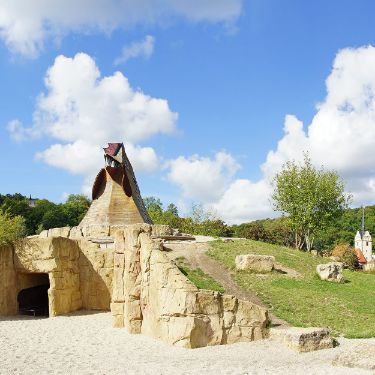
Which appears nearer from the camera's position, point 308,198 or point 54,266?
point 54,266

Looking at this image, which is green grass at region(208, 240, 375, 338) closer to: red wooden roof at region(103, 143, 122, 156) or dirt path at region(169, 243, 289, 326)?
dirt path at region(169, 243, 289, 326)

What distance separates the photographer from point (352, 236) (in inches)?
4663

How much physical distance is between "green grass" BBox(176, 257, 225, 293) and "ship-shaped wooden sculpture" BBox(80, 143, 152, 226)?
506 inches

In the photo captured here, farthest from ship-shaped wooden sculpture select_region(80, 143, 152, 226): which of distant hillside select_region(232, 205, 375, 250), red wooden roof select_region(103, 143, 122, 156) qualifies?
distant hillside select_region(232, 205, 375, 250)

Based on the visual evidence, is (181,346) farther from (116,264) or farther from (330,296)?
(330,296)

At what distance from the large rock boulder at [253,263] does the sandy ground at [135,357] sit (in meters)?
7.74

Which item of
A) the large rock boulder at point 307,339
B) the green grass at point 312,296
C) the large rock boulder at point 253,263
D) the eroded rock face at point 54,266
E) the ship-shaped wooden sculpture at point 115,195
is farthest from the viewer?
the ship-shaped wooden sculpture at point 115,195

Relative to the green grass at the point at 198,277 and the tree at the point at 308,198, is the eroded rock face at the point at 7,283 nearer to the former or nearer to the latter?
the green grass at the point at 198,277

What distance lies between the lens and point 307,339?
17.5m

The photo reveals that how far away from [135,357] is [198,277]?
24.5 ft

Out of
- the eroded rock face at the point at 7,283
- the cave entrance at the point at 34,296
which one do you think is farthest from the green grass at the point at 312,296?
the eroded rock face at the point at 7,283

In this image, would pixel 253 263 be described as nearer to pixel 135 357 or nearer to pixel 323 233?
pixel 135 357

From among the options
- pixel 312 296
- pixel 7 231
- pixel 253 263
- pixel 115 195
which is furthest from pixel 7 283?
pixel 312 296

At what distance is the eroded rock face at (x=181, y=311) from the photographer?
1852cm
